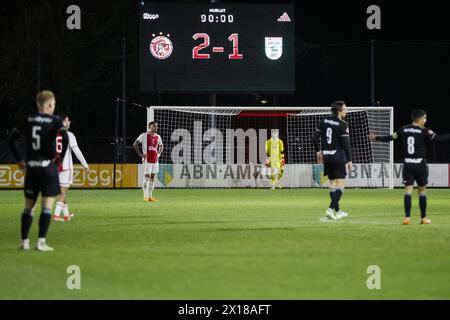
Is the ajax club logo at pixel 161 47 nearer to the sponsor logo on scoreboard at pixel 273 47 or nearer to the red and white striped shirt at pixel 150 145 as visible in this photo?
the sponsor logo on scoreboard at pixel 273 47

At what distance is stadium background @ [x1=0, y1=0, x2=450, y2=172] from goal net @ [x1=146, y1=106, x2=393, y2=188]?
5.45ft

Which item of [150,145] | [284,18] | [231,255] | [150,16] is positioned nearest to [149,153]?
[150,145]

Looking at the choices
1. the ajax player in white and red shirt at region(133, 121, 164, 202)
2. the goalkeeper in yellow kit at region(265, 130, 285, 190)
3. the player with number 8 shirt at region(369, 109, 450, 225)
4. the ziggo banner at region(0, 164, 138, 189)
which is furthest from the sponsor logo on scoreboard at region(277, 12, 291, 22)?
the player with number 8 shirt at region(369, 109, 450, 225)

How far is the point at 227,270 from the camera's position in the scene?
11.3 meters

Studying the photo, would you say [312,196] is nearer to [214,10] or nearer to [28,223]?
[214,10]

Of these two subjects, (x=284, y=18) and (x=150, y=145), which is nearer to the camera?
(x=150, y=145)

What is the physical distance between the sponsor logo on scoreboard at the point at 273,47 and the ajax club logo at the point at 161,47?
11.1 ft

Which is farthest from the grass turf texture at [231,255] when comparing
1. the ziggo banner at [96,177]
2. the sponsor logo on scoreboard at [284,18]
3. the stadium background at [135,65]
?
the stadium background at [135,65]

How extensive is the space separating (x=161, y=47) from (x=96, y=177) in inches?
231

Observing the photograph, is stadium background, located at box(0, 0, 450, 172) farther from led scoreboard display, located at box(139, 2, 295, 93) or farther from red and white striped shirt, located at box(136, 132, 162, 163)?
red and white striped shirt, located at box(136, 132, 162, 163)

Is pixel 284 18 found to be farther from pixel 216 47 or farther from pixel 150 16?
pixel 150 16

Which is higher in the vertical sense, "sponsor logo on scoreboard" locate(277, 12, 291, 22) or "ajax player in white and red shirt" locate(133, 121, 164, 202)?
"sponsor logo on scoreboard" locate(277, 12, 291, 22)

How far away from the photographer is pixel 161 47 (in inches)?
1368

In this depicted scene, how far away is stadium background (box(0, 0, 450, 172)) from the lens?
155 ft
